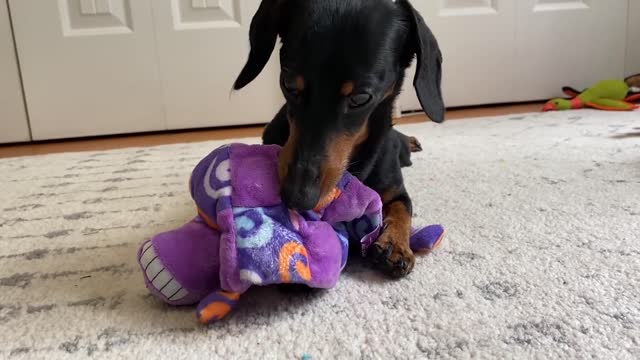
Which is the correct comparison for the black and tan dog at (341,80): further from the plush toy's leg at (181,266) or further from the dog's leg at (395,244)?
the plush toy's leg at (181,266)

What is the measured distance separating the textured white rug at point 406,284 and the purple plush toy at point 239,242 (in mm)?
42

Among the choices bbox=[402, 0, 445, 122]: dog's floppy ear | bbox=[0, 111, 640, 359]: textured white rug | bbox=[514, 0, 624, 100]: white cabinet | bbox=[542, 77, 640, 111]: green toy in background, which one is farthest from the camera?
bbox=[514, 0, 624, 100]: white cabinet

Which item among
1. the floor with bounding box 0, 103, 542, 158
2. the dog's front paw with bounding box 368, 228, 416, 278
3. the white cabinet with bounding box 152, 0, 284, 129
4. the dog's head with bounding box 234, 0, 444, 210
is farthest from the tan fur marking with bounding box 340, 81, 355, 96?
the white cabinet with bounding box 152, 0, 284, 129

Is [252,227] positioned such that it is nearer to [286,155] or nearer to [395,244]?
[286,155]

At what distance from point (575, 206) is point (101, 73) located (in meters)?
1.72

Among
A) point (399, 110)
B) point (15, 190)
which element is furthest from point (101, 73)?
point (399, 110)

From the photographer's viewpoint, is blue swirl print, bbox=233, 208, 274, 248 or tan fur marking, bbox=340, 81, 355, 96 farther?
tan fur marking, bbox=340, 81, 355, 96

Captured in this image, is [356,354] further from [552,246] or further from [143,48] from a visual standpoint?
[143,48]

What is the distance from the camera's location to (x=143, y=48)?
2.17 m

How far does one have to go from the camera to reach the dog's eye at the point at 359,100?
32.5 inches

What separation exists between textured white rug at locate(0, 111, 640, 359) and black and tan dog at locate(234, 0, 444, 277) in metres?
0.11

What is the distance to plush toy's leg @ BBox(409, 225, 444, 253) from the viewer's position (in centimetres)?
92

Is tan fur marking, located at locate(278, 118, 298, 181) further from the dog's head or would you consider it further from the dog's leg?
the dog's leg

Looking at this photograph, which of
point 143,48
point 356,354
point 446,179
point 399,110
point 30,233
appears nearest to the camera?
point 356,354
